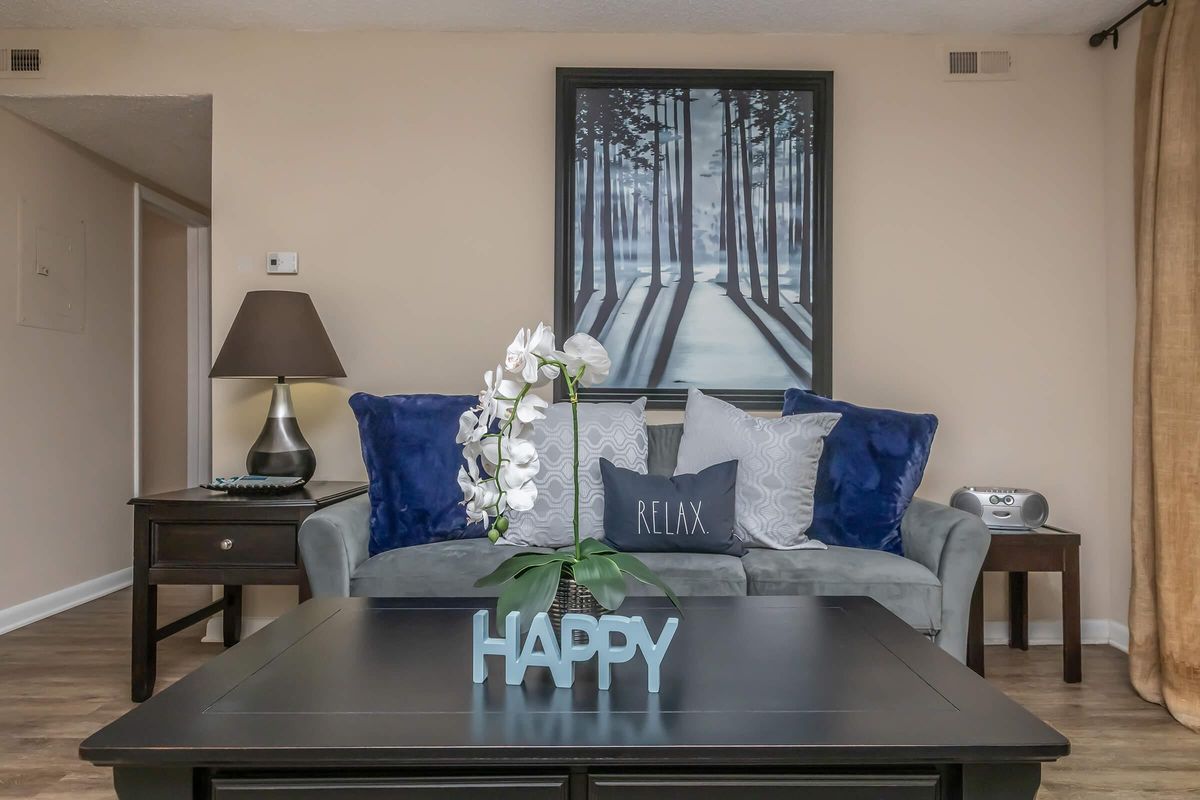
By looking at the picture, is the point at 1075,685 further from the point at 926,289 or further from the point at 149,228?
the point at 149,228

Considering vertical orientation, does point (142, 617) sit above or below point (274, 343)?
below

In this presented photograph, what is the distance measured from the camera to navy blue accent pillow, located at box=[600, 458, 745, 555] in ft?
8.29

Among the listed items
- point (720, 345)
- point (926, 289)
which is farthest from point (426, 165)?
point (926, 289)

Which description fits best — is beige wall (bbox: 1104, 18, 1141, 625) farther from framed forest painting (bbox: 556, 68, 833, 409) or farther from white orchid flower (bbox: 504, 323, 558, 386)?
white orchid flower (bbox: 504, 323, 558, 386)

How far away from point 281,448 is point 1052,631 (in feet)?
10.3

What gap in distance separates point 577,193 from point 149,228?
348 centimetres

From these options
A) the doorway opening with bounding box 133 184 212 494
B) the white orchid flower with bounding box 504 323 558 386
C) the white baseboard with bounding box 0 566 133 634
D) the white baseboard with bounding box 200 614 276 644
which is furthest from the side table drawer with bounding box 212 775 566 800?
the doorway opening with bounding box 133 184 212 494

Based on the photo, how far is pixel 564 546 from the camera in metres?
2.64

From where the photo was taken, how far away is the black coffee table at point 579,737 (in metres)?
1.07

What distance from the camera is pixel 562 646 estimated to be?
4.32 ft

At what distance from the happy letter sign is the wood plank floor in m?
1.30

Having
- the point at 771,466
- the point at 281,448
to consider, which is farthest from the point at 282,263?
the point at 771,466

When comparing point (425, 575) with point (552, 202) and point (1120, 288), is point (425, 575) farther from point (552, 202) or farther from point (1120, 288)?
point (1120, 288)

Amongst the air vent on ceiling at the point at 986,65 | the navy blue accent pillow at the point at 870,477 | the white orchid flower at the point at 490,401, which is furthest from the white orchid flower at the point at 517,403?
the air vent on ceiling at the point at 986,65
